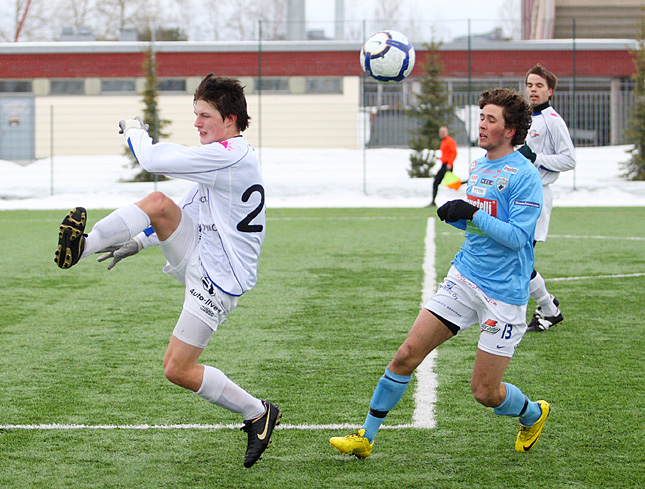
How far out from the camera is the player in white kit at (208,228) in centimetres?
406

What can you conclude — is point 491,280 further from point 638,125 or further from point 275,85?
point 275,85

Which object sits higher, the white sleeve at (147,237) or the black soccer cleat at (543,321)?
the white sleeve at (147,237)

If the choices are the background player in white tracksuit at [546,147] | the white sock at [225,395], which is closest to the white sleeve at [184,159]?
the white sock at [225,395]

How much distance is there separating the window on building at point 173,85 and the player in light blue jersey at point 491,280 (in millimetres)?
31969

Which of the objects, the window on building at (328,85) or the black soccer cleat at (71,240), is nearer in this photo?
the black soccer cleat at (71,240)

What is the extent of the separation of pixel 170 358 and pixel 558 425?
231 centimetres

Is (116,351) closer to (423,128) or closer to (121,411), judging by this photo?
(121,411)

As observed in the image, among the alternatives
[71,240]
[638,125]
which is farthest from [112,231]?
[638,125]

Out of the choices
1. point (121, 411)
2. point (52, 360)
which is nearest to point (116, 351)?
point (52, 360)

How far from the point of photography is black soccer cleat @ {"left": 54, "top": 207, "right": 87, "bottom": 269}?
3.89m

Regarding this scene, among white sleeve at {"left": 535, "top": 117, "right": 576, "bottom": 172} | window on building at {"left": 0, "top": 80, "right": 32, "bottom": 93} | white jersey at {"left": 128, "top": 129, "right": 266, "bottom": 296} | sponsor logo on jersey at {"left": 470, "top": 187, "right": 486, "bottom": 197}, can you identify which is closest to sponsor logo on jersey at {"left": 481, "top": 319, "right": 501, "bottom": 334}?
sponsor logo on jersey at {"left": 470, "top": 187, "right": 486, "bottom": 197}

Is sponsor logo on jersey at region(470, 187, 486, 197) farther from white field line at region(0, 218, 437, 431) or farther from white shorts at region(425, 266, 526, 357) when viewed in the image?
white field line at region(0, 218, 437, 431)

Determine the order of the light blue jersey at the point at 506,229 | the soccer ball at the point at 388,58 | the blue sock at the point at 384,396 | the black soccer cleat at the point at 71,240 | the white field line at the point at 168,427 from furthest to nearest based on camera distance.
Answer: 1. the soccer ball at the point at 388,58
2. the white field line at the point at 168,427
3. the blue sock at the point at 384,396
4. the light blue jersey at the point at 506,229
5. the black soccer cleat at the point at 71,240

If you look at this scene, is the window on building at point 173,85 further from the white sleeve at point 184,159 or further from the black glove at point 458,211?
the black glove at point 458,211
